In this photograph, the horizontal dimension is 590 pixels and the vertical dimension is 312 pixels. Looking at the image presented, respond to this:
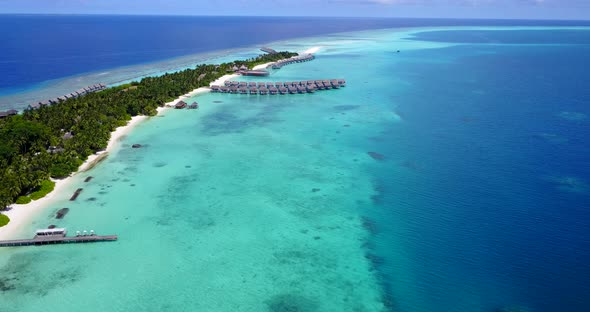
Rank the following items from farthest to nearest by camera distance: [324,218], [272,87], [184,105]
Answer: [272,87]
[184,105]
[324,218]

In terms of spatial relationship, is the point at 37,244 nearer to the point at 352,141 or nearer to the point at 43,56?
the point at 352,141

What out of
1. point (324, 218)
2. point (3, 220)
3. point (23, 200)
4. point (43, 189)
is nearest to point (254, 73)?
point (43, 189)

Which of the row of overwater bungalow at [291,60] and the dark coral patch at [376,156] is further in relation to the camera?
the row of overwater bungalow at [291,60]

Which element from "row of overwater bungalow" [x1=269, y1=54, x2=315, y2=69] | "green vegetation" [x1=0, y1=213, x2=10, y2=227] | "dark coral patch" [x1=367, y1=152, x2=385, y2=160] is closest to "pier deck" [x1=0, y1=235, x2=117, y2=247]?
"green vegetation" [x1=0, y1=213, x2=10, y2=227]

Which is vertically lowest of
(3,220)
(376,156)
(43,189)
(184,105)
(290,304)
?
(290,304)

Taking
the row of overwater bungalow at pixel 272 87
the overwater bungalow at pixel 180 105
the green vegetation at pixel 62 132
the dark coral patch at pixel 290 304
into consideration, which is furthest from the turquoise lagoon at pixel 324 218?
the row of overwater bungalow at pixel 272 87

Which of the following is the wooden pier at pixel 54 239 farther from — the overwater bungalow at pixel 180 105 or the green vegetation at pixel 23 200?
the overwater bungalow at pixel 180 105

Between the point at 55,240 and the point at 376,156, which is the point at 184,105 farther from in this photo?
the point at 55,240
